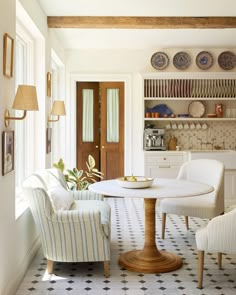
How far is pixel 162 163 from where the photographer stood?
→ 726 centimetres

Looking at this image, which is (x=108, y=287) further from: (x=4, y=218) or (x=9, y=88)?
(x=9, y=88)

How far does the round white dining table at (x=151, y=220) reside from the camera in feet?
12.7

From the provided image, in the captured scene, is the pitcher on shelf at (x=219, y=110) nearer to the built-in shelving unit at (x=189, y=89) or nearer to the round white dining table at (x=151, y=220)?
the built-in shelving unit at (x=189, y=89)

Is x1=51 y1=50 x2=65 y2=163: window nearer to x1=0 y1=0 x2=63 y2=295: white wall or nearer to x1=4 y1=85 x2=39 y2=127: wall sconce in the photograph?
x1=0 y1=0 x2=63 y2=295: white wall

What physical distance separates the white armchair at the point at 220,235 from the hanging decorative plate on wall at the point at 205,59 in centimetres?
467

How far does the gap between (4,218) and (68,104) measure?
15.3ft

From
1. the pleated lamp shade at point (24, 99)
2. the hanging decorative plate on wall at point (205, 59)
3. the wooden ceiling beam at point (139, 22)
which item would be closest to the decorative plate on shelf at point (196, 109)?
the hanging decorative plate on wall at point (205, 59)

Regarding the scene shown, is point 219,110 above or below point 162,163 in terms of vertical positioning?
above

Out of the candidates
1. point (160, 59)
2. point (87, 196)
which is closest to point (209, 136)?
A: point (160, 59)

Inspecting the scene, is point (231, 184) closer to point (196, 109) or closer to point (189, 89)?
point (196, 109)

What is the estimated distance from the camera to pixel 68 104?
7.70 meters

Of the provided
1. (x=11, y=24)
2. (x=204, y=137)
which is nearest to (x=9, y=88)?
(x=11, y=24)

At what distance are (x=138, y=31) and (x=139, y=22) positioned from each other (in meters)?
1.01

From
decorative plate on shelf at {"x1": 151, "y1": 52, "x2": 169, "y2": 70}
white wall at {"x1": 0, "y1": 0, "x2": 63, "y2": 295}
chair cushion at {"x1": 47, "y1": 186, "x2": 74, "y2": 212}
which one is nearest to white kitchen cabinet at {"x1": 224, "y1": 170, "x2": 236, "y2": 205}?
decorative plate on shelf at {"x1": 151, "y1": 52, "x2": 169, "y2": 70}
